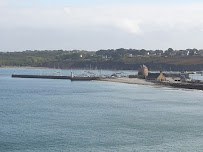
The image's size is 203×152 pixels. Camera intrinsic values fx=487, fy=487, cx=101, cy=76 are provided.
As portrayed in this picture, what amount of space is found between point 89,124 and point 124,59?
128m

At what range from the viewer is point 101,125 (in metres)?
30.3

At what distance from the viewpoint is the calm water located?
24.5m

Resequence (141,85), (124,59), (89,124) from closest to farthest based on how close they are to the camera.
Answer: (89,124), (141,85), (124,59)

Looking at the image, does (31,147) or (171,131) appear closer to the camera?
(31,147)

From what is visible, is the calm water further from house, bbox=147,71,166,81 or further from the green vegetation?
the green vegetation

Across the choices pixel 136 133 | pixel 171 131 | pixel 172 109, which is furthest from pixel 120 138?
pixel 172 109

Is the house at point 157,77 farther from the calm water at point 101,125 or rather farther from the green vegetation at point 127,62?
the green vegetation at point 127,62

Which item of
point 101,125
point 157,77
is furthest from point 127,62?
point 101,125

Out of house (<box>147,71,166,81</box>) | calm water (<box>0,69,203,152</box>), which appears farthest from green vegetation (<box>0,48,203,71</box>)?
calm water (<box>0,69,203,152</box>)

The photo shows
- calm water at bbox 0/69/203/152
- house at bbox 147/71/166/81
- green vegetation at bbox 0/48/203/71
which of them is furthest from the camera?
green vegetation at bbox 0/48/203/71

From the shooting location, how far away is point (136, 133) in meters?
27.5

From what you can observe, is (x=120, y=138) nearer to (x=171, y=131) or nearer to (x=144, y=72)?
(x=171, y=131)

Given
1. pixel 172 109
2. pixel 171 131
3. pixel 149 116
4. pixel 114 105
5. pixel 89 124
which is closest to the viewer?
pixel 171 131

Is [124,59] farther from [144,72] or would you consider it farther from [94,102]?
[94,102]
